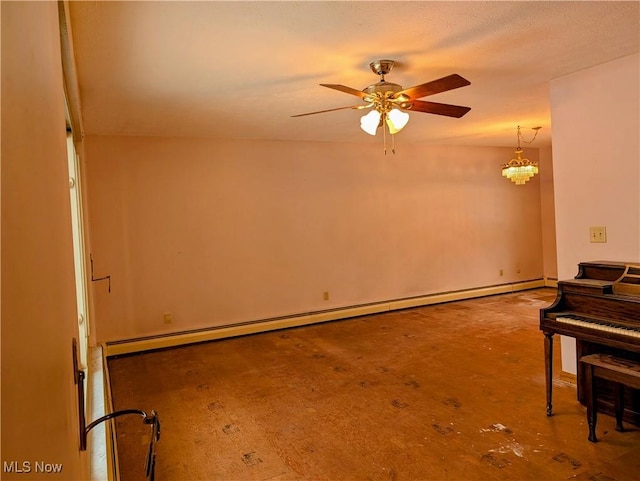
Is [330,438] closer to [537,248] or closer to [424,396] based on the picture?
[424,396]

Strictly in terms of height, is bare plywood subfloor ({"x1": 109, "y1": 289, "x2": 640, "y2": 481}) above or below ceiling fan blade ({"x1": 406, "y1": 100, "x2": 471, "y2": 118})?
below

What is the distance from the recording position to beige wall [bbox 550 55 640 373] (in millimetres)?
2963

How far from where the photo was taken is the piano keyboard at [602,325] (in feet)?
7.88

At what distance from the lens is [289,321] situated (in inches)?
216

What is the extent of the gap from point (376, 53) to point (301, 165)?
2.96 m

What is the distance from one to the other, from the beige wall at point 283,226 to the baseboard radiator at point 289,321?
0.09 meters

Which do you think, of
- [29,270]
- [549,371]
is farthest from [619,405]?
[29,270]

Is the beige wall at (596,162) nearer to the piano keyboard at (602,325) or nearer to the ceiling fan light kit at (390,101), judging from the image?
the piano keyboard at (602,325)

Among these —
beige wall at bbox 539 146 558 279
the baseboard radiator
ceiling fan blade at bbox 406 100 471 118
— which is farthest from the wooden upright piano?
beige wall at bbox 539 146 558 279

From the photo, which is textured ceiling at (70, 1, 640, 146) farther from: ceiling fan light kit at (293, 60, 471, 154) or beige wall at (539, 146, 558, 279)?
beige wall at (539, 146, 558, 279)

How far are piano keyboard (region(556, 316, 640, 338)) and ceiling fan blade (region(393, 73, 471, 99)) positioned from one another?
161 cm

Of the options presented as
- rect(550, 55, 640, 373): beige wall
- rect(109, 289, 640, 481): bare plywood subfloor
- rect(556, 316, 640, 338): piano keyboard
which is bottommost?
rect(109, 289, 640, 481): bare plywood subfloor

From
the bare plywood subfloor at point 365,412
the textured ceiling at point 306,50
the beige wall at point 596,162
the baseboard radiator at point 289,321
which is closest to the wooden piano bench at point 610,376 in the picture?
the bare plywood subfloor at point 365,412

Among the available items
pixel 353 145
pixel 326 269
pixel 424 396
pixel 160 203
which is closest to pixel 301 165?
pixel 353 145
